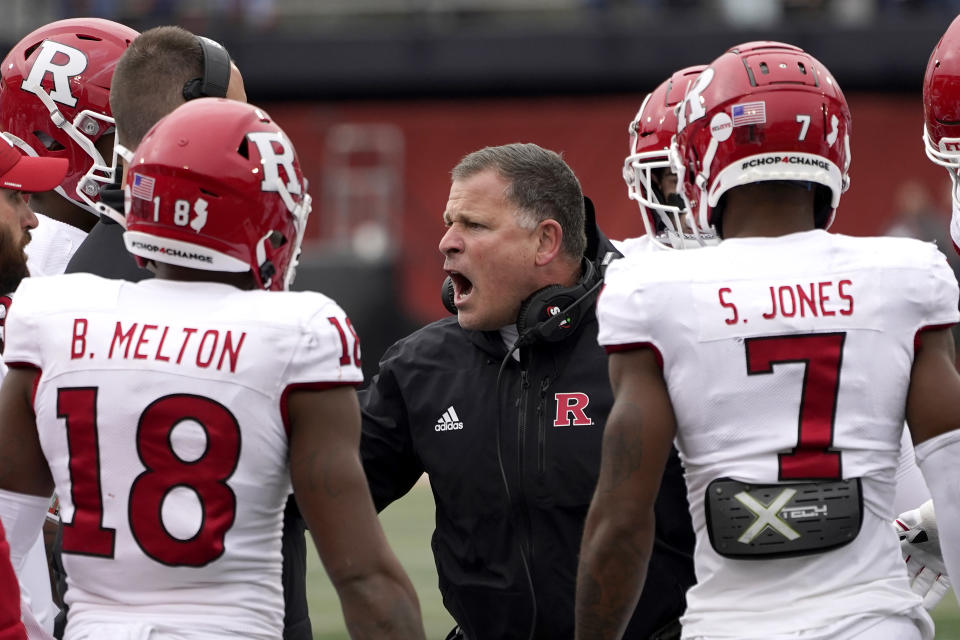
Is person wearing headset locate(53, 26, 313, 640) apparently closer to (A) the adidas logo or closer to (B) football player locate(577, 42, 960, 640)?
(A) the adidas logo

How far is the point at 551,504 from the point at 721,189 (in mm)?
949

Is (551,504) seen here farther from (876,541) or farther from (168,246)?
(168,246)

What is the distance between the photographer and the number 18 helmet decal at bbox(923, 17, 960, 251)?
416 cm

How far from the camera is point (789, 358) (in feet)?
8.86

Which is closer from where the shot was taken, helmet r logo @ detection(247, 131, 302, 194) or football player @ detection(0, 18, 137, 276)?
helmet r logo @ detection(247, 131, 302, 194)

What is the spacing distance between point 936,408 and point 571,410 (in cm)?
103

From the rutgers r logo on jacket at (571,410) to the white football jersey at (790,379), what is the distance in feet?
2.68

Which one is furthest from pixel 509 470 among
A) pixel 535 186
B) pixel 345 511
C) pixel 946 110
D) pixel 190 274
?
pixel 946 110

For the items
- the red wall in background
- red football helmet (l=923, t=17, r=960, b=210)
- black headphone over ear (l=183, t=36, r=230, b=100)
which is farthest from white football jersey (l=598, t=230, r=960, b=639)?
the red wall in background

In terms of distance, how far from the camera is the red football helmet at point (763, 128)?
288 centimetres

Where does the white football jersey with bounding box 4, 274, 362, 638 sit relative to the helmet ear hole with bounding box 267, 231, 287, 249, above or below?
below

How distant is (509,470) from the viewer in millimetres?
3551

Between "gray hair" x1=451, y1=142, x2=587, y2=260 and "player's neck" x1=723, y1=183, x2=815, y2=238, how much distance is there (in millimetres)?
1003

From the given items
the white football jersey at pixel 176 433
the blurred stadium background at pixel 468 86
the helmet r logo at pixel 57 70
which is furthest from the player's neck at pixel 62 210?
the blurred stadium background at pixel 468 86
